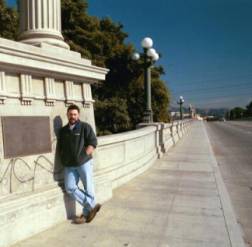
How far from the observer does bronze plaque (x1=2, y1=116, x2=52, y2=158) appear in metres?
4.39

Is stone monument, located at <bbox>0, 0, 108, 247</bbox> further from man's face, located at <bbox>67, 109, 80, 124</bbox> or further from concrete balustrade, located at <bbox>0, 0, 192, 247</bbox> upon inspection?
man's face, located at <bbox>67, 109, 80, 124</bbox>

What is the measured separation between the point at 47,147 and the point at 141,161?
4735 mm

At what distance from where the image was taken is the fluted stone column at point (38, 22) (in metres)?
5.52

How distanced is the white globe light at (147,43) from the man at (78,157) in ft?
31.7

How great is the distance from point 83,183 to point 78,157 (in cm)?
44

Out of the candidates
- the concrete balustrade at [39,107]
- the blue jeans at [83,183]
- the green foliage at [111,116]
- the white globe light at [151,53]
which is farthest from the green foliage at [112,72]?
the blue jeans at [83,183]

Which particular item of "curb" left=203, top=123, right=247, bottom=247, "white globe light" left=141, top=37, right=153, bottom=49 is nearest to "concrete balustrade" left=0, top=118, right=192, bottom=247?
"curb" left=203, top=123, right=247, bottom=247

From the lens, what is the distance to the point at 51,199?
16.0ft

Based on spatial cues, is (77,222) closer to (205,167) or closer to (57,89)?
(57,89)

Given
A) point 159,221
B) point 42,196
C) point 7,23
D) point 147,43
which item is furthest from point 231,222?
point 7,23

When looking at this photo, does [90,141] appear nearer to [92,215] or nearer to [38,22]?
[92,215]

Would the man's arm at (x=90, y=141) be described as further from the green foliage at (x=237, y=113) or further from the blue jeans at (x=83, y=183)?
the green foliage at (x=237, y=113)

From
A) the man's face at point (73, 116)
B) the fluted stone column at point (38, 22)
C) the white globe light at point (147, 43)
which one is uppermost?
the white globe light at point (147, 43)

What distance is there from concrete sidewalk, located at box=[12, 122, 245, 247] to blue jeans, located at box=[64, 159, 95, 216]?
0.99 feet
